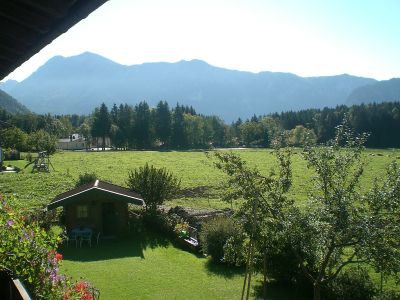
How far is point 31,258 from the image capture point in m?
6.50

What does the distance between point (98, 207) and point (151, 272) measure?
785 cm

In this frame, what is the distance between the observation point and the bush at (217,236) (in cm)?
2108

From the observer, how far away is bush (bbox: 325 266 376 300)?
1503 centimetres

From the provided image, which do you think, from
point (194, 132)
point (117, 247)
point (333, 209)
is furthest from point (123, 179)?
point (194, 132)

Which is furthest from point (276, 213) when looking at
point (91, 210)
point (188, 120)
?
point (188, 120)

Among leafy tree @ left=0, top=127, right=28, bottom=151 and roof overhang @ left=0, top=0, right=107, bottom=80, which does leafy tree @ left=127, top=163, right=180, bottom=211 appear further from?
leafy tree @ left=0, top=127, right=28, bottom=151

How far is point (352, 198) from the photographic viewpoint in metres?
11.8

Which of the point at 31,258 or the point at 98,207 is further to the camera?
the point at 98,207

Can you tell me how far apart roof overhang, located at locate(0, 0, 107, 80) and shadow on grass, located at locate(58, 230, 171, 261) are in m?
19.0

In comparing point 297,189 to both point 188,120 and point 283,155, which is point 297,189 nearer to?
point 283,155

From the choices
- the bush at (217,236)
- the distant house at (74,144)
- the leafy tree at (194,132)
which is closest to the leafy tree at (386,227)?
the bush at (217,236)

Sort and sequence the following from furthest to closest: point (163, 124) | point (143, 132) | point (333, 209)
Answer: point (163, 124), point (143, 132), point (333, 209)

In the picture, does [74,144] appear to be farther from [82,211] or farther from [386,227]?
[386,227]

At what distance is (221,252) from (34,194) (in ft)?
73.0
